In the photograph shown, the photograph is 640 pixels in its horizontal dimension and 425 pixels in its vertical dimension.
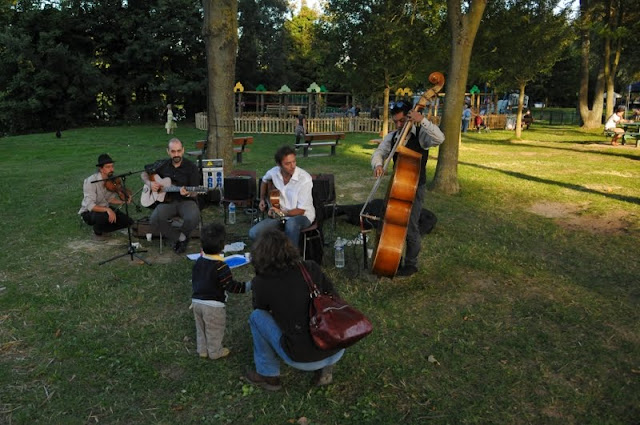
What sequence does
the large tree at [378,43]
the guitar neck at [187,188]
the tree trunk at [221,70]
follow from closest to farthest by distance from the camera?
the guitar neck at [187,188] < the tree trunk at [221,70] < the large tree at [378,43]

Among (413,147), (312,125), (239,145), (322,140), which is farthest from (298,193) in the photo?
(312,125)

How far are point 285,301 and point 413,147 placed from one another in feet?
9.70

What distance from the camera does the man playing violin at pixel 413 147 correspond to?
5422 millimetres

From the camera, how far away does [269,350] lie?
373cm

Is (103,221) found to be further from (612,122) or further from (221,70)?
(612,122)

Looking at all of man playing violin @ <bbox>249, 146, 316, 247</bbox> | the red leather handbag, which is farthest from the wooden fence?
the red leather handbag

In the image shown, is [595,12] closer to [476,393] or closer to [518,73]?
[518,73]

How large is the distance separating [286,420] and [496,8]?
18411 mm

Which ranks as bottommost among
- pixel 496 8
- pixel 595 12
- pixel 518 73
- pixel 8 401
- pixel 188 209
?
pixel 8 401

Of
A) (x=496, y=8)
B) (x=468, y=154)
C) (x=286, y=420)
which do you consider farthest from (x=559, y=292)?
(x=496, y=8)

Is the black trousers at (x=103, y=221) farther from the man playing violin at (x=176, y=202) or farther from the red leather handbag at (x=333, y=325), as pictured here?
the red leather handbag at (x=333, y=325)

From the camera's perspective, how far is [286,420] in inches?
136

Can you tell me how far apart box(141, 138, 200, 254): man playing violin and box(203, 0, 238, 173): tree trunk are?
7.11ft

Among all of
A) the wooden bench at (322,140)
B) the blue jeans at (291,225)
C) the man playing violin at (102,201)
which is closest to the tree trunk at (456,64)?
the blue jeans at (291,225)
